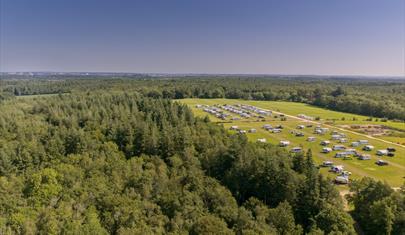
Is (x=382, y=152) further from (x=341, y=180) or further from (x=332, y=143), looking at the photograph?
(x=341, y=180)

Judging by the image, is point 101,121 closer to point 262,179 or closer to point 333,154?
point 262,179

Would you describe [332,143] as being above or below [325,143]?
below

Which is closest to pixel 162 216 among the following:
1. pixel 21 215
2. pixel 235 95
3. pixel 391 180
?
pixel 21 215

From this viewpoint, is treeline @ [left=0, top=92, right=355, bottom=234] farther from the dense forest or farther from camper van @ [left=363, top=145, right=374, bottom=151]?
camper van @ [left=363, top=145, right=374, bottom=151]

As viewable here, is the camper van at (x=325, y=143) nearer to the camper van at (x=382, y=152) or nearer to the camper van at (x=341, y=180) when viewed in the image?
the camper van at (x=382, y=152)

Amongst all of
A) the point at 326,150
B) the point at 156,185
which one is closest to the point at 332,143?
the point at 326,150

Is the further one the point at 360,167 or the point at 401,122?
the point at 401,122
